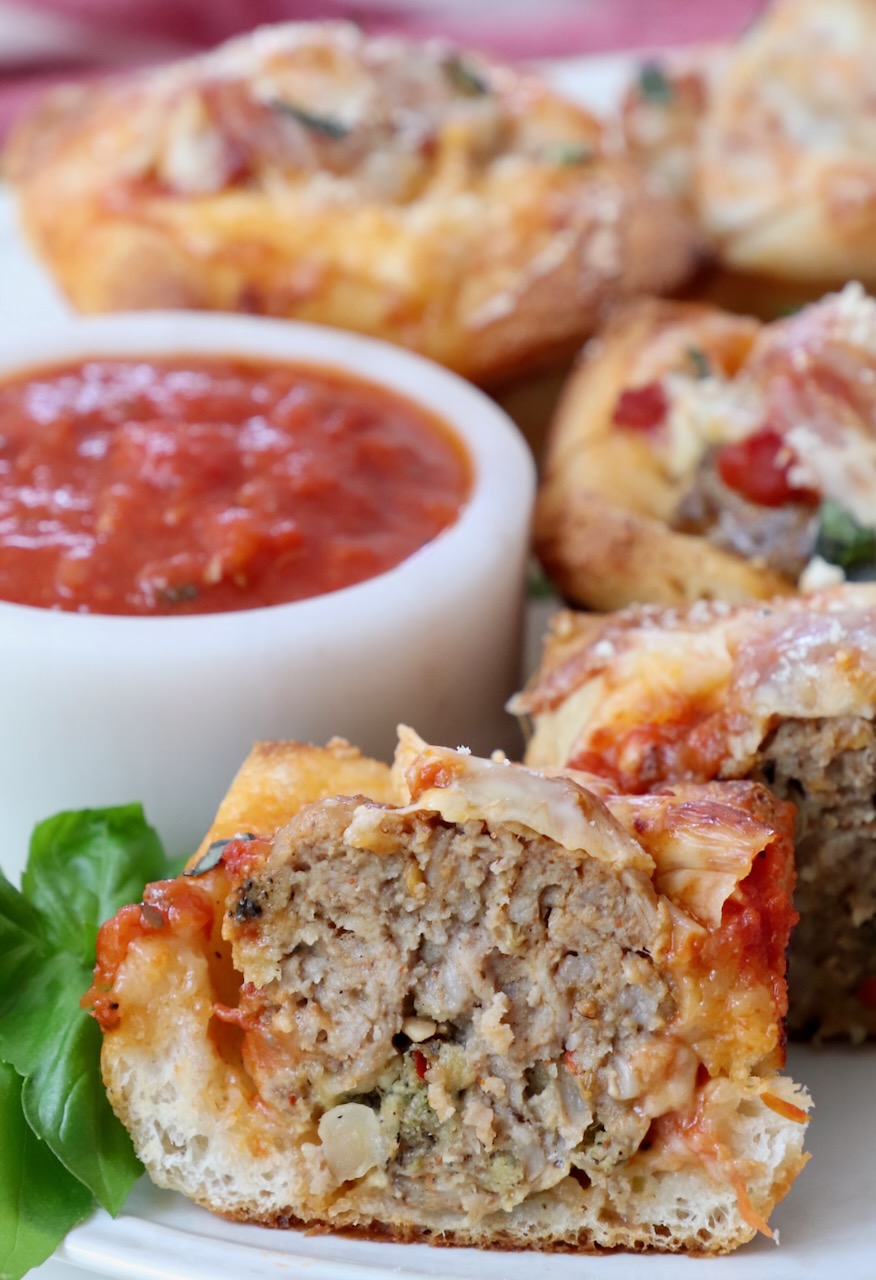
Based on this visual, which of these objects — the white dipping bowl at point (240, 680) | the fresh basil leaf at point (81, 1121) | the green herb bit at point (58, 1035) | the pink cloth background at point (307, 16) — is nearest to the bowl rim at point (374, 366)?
the white dipping bowl at point (240, 680)

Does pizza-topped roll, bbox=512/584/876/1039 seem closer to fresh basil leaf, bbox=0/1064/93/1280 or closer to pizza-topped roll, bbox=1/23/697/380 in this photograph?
fresh basil leaf, bbox=0/1064/93/1280

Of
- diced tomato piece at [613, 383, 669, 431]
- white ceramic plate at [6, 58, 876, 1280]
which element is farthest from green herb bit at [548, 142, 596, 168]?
white ceramic plate at [6, 58, 876, 1280]

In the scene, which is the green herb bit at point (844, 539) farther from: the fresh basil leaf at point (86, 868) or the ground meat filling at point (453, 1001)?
the fresh basil leaf at point (86, 868)

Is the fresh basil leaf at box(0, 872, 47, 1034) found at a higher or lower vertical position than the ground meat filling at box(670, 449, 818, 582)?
lower

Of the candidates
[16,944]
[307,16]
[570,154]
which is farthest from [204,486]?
[307,16]

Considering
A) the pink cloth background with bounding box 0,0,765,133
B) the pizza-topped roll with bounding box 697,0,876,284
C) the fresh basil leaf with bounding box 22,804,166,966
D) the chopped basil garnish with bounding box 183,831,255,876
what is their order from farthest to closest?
1. the pink cloth background with bounding box 0,0,765,133
2. the pizza-topped roll with bounding box 697,0,876,284
3. the fresh basil leaf with bounding box 22,804,166,966
4. the chopped basil garnish with bounding box 183,831,255,876

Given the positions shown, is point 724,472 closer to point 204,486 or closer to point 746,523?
point 746,523

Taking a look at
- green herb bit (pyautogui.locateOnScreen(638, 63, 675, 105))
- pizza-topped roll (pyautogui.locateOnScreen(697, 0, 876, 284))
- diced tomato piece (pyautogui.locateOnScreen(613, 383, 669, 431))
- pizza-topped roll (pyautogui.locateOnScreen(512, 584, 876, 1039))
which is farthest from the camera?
green herb bit (pyautogui.locateOnScreen(638, 63, 675, 105))
